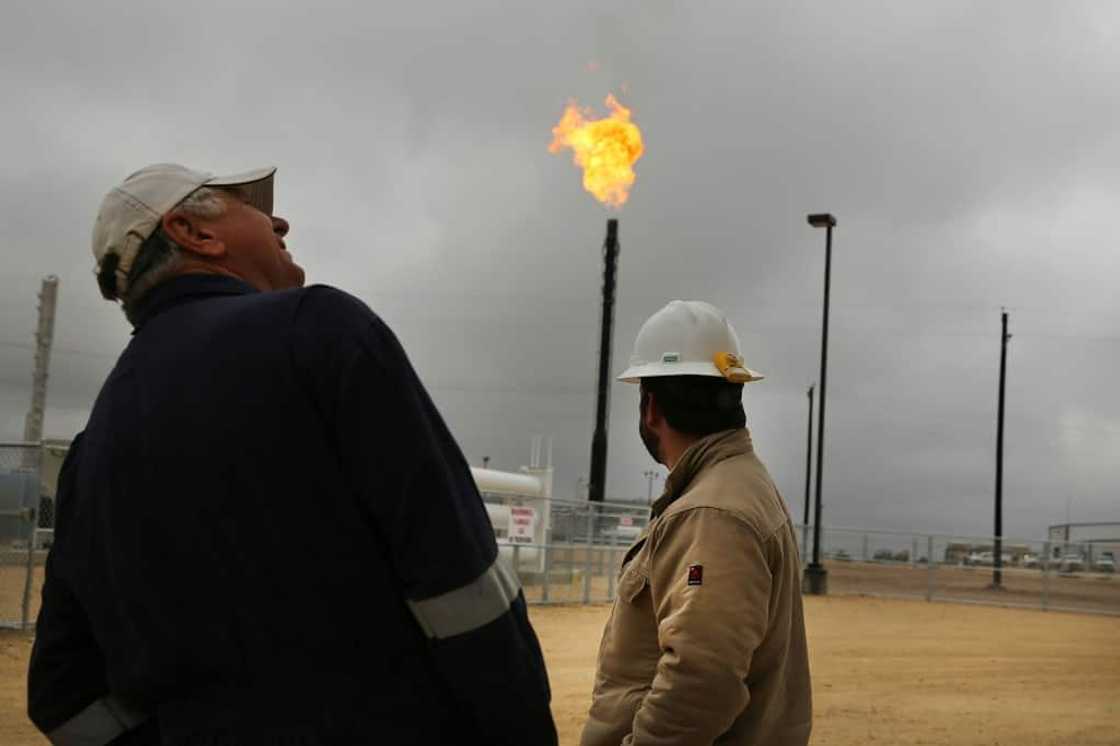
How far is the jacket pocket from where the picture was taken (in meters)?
2.80

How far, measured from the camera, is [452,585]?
64.8 inches

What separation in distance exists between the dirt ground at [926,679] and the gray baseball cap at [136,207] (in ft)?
23.1

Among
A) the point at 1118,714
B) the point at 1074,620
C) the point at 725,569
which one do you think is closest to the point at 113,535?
the point at 725,569

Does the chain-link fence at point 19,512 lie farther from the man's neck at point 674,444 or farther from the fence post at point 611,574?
the fence post at point 611,574

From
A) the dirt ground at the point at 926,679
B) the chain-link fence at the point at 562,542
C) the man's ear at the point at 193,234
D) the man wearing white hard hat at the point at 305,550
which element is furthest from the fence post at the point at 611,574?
the man wearing white hard hat at the point at 305,550

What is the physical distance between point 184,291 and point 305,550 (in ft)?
1.70

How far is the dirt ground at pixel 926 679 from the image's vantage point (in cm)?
962

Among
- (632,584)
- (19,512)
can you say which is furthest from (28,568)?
(632,584)

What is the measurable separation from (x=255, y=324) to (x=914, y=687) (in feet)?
39.8

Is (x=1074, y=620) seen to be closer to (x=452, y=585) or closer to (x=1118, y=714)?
(x=1118, y=714)

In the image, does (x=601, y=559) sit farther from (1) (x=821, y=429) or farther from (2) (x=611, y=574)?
(1) (x=821, y=429)

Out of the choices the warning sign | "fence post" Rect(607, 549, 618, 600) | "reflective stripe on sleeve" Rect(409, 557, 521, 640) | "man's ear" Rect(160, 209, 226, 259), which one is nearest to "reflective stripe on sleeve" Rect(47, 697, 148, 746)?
"reflective stripe on sleeve" Rect(409, 557, 521, 640)

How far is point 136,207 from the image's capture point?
197 cm

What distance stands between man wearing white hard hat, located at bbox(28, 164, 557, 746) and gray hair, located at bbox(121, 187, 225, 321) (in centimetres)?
20
